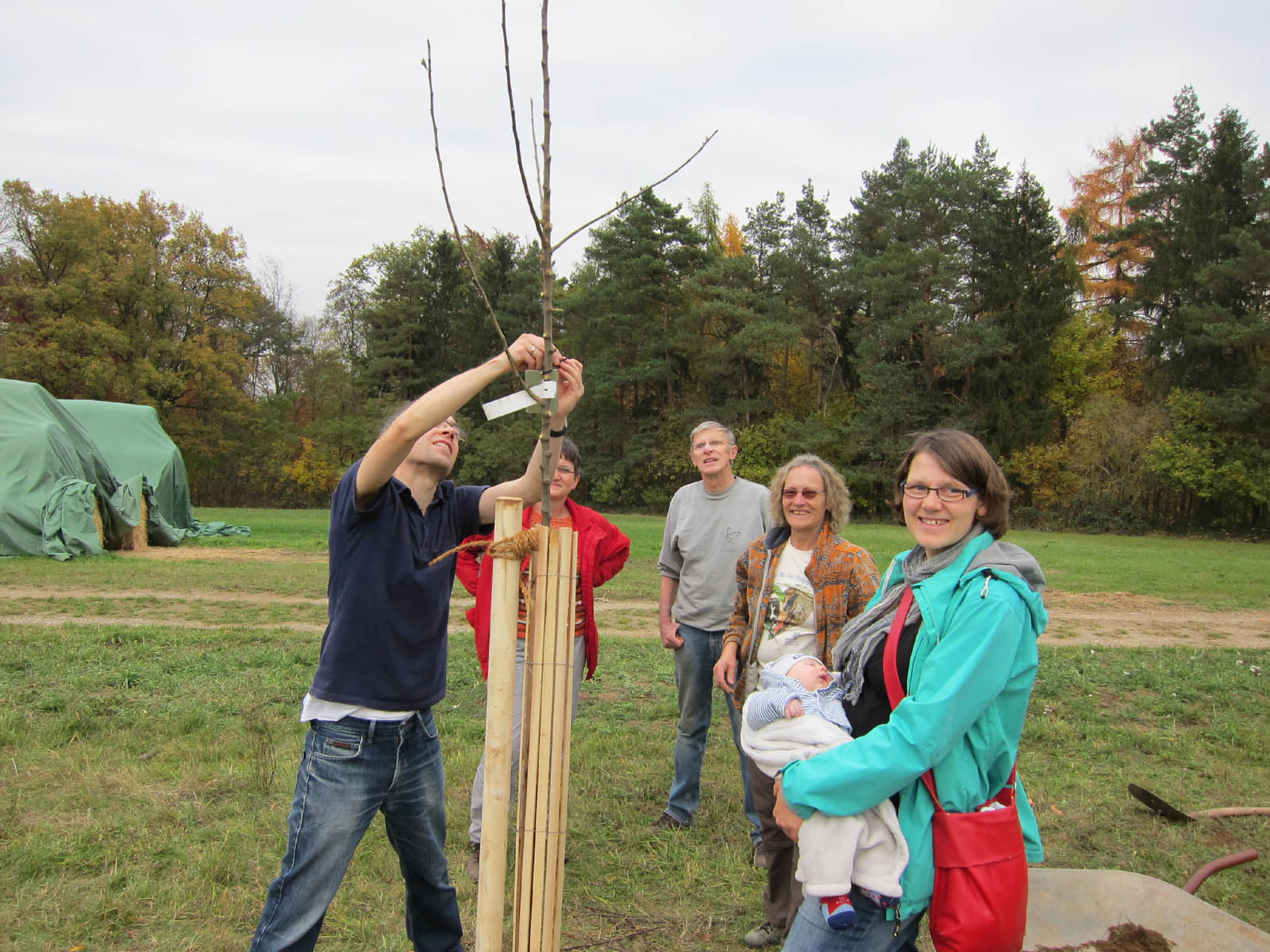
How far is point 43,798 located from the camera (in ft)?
14.7

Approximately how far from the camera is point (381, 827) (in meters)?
4.36

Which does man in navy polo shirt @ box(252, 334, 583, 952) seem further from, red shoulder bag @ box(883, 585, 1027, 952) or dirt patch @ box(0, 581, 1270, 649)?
dirt patch @ box(0, 581, 1270, 649)

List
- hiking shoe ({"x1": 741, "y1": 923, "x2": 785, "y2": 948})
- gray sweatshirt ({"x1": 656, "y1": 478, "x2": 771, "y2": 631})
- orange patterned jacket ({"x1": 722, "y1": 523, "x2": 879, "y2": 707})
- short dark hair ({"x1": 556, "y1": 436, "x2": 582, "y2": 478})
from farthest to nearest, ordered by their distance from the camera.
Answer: gray sweatshirt ({"x1": 656, "y1": 478, "x2": 771, "y2": 631}) → short dark hair ({"x1": 556, "y1": 436, "x2": 582, "y2": 478}) → orange patterned jacket ({"x1": 722, "y1": 523, "x2": 879, "y2": 707}) → hiking shoe ({"x1": 741, "y1": 923, "x2": 785, "y2": 948})

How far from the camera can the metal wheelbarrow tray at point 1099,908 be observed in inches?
92.8

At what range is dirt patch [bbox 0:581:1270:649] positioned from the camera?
9.76 metres

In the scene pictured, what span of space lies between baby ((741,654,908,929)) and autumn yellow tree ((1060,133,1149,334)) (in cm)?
3626

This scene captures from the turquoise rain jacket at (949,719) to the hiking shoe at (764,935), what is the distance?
5.78 ft

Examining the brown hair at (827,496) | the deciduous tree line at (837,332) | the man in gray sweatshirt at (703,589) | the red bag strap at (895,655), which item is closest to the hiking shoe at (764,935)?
the man in gray sweatshirt at (703,589)

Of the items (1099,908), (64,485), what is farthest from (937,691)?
(64,485)

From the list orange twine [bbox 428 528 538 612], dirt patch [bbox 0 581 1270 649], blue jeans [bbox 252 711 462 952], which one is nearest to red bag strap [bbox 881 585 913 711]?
orange twine [bbox 428 528 538 612]

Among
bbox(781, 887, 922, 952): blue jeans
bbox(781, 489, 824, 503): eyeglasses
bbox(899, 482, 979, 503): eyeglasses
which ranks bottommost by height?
bbox(781, 887, 922, 952): blue jeans

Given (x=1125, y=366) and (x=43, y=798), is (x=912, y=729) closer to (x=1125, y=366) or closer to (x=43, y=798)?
(x=43, y=798)

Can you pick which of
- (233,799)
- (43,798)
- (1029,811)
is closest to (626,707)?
(233,799)

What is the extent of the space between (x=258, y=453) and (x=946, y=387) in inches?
1265
